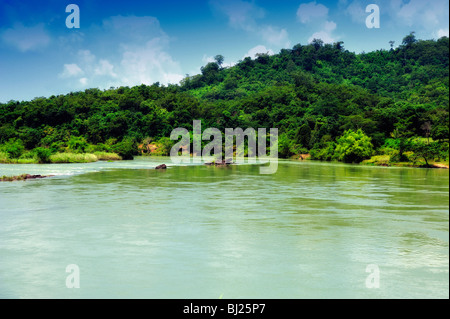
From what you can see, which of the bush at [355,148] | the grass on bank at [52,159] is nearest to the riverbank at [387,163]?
the bush at [355,148]

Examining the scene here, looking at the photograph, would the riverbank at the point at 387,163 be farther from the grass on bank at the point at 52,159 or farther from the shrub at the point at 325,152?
the grass on bank at the point at 52,159

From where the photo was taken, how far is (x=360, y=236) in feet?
24.8

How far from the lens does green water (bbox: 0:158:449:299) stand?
195 inches

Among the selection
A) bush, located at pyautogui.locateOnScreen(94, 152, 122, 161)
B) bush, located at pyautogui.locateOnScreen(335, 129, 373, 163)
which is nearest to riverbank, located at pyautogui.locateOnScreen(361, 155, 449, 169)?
bush, located at pyautogui.locateOnScreen(335, 129, 373, 163)

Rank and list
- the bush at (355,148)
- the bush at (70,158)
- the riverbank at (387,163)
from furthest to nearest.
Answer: the bush at (355,148), the bush at (70,158), the riverbank at (387,163)

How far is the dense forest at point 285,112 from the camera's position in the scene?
3838 centimetres

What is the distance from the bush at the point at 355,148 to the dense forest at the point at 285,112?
0.09 m

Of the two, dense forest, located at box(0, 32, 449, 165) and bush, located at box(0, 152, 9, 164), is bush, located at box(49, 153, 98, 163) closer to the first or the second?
dense forest, located at box(0, 32, 449, 165)

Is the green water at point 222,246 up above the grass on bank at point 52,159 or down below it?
below

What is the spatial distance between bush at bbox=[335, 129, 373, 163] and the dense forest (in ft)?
0.31

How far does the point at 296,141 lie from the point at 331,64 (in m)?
63.0

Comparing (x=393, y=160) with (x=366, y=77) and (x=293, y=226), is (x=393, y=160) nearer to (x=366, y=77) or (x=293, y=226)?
(x=293, y=226)

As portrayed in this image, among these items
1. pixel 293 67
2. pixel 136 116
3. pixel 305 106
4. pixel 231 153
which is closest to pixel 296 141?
pixel 231 153

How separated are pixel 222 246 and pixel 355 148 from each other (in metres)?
32.8
